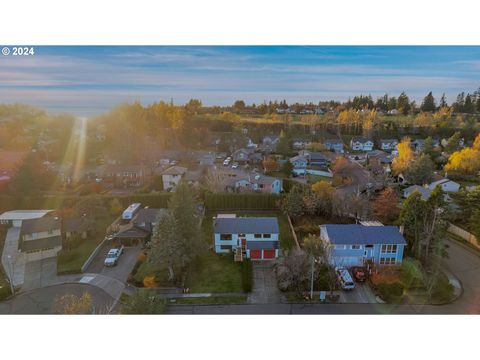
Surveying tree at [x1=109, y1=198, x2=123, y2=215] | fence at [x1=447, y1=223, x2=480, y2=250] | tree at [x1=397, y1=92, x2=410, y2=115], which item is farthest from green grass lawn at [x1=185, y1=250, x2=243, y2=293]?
tree at [x1=397, y1=92, x2=410, y2=115]

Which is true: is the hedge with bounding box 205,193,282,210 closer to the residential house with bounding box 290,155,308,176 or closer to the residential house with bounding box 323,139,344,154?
the residential house with bounding box 290,155,308,176

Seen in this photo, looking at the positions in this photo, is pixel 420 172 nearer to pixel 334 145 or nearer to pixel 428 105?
pixel 334 145

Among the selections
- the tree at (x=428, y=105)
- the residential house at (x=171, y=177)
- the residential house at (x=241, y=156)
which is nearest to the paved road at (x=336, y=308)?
the residential house at (x=171, y=177)

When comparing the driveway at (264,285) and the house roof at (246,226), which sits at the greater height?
the house roof at (246,226)

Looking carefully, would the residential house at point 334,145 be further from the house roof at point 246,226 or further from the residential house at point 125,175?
the house roof at point 246,226

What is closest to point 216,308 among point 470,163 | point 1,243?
point 1,243

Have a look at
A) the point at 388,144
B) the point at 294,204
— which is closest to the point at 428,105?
the point at 388,144
